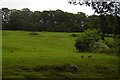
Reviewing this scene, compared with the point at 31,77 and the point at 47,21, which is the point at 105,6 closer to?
the point at 31,77

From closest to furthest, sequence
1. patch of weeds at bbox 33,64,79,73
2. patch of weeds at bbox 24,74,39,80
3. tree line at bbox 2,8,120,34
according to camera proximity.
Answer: patch of weeds at bbox 24,74,39,80, patch of weeds at bbox 33,64,79,73, tree line at bbox 2,8,120,34

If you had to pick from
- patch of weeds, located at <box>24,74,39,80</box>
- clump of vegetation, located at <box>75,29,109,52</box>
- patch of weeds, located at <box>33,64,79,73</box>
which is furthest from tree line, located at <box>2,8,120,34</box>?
patch of weeds, located at <box>24,74,39,80</box>

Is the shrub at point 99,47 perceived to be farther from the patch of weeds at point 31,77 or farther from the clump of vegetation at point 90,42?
the patch of weeds at point 31,77

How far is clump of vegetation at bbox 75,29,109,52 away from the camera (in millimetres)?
43984

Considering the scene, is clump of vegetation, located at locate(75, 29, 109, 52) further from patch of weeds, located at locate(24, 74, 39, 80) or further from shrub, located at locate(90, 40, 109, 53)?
patch of weeds, located at locate(24, 74, 39, 80)

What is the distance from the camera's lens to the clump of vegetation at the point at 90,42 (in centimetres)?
4398

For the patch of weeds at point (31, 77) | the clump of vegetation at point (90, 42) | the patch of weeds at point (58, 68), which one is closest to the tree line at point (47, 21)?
the clump of vegetation at point (90, 42)

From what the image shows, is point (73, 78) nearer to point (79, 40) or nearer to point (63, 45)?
point (79, 40)

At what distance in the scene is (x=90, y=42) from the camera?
4484cm

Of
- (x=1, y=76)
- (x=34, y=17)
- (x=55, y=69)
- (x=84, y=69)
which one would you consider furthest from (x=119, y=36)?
(x=34, y=17)

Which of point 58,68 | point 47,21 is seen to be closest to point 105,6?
point 58,68

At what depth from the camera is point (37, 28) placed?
308 ft

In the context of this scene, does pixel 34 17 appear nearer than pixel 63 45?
No

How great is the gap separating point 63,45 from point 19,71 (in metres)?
29.0
